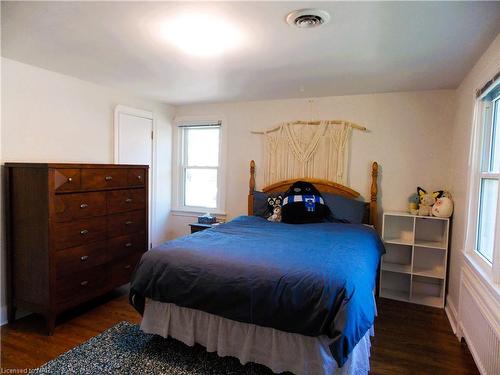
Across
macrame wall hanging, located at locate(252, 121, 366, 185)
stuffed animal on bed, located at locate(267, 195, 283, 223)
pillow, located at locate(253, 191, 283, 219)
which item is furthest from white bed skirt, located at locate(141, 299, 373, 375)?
macrame wall hanging, located at locate(252, 121, 366, 185)

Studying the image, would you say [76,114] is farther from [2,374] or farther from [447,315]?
[447,315]

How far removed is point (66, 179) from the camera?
2490 millimetres

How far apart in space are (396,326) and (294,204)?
1.45m

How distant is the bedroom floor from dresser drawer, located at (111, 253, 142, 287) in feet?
0.67

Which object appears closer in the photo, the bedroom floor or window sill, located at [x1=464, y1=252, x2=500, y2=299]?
window sill, located at [x1=464, y1=252, x2=500, y2=299]

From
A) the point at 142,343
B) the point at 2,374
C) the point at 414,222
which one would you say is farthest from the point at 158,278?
the point at 414,222

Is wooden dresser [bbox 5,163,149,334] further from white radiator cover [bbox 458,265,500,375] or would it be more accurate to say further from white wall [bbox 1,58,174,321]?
white radiator cover [bbox 458,265,500,375]

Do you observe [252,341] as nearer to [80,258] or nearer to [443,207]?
[80,258]

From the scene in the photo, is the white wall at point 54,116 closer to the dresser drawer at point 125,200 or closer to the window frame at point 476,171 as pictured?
the dresser drawer at point 125,200

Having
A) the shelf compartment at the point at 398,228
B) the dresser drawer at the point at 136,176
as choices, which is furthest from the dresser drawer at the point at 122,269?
the shelf compartment at the point at 398,228

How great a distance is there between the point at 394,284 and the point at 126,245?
295 cm

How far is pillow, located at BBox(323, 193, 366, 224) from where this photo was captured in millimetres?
3297

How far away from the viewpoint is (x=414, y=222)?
310 centimetres

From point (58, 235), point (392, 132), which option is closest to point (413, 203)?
point (392, 132)
